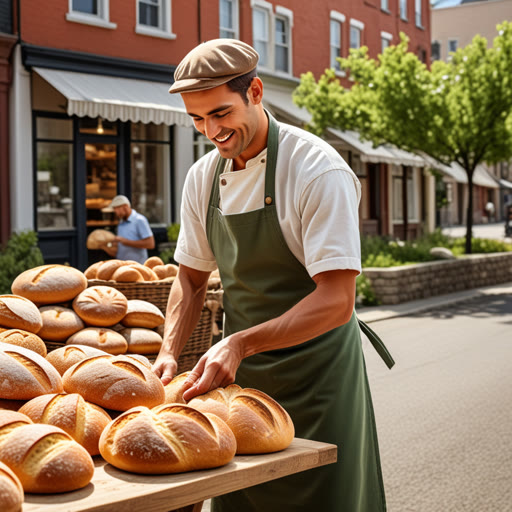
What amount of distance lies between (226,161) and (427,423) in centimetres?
490

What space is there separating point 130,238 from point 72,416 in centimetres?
871

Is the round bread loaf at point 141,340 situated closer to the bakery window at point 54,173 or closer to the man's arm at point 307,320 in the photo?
the man's arm at point 307,320

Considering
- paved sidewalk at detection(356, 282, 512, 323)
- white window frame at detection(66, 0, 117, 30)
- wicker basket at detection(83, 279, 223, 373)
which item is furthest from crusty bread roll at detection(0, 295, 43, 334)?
white window frame at detection(66, 0, 117, 30)

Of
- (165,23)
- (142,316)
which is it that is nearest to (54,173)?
(165,23)

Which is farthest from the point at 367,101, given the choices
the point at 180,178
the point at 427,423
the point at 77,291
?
the point at 77,291

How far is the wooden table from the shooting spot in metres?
1.71

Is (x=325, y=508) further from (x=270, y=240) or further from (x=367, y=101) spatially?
(x=367, y=101)

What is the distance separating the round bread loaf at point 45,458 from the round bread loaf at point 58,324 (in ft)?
6.88

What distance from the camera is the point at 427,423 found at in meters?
7.20

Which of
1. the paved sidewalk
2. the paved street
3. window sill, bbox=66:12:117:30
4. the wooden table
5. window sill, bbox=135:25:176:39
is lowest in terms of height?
the paved street

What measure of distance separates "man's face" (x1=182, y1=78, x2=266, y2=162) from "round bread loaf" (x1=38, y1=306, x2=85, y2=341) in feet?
5.64

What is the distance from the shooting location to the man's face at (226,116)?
2.46 meters

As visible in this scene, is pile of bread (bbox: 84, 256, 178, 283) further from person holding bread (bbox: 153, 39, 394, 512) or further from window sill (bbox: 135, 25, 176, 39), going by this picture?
window sill (bbox: 135, 25, 176, 39)

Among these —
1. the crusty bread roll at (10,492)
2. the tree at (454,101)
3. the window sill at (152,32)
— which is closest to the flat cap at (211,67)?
the crusty bread roll at (10,492)
